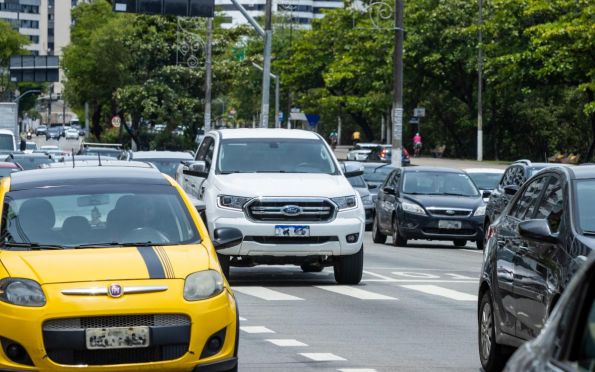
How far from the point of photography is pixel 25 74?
96.6 m

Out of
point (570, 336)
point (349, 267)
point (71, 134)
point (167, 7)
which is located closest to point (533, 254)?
point (570, 336)

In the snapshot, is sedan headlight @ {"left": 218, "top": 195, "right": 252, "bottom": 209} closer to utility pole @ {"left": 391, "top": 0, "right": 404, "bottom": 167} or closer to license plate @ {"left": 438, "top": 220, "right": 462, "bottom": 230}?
license plate @ {"left": 438, "top": 220, "right": 462, "bottom": 230}

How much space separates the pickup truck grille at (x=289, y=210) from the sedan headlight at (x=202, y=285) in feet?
29.1

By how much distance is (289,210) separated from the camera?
18.6 metres

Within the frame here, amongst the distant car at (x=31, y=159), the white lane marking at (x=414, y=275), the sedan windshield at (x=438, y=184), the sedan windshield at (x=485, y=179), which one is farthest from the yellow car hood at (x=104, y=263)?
the distant car at (x=31, y=159)

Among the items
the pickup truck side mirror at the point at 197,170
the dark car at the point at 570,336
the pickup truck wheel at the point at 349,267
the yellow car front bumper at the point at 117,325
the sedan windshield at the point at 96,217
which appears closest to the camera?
the dark car at the point at 570,336

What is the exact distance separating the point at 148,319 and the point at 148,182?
1955 millimetres

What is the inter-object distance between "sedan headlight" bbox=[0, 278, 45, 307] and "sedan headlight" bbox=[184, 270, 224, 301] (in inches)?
34.8

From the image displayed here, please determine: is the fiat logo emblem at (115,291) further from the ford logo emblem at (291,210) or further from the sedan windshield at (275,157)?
the sedan windshield at (275,157)

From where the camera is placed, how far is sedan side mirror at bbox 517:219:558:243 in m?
9.55

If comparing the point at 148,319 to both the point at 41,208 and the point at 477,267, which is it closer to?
the point at 41,208

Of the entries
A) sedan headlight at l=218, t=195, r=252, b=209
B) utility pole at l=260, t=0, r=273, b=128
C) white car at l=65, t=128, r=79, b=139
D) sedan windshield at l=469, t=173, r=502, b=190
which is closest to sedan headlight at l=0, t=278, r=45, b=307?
sedan headlight at l=218, t=195, r=252, b=209

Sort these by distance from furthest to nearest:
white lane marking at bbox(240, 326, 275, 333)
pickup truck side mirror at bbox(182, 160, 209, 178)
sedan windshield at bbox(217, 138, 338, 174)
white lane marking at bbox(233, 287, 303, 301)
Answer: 1. pickup truck side mirror at bbox(182, 160, 209, 178)
2. sedan windshield at bbox(217, 138, 338, 174)
3. white lane marking at bbox(233, 287, 303, 301)
4. white lane marking at bbox(240, 326, 275, 333)

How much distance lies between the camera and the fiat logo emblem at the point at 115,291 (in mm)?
9320
